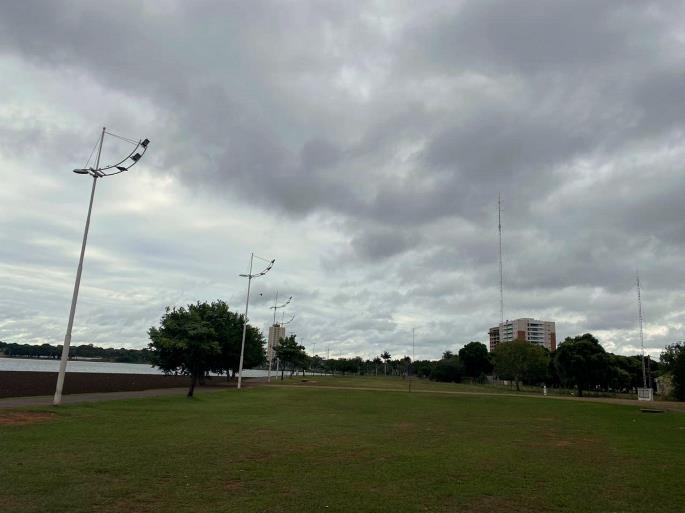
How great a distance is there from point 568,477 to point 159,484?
28.6 feet

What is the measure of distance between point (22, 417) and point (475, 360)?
12292 centimetres

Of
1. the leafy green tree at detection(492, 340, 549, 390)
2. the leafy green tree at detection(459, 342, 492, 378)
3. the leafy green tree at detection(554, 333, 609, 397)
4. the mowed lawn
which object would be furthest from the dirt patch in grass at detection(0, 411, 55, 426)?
the leafy green tree at detection(459, 342, 492, 378)

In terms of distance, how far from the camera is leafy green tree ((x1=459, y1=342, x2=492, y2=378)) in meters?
132

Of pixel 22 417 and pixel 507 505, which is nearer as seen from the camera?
pixel 507 505

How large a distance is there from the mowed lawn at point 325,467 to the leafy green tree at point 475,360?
371 feet

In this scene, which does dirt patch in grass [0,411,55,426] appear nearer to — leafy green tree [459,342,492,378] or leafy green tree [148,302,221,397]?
leafy green tree [148,302,221,397]

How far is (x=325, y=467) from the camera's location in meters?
11.9

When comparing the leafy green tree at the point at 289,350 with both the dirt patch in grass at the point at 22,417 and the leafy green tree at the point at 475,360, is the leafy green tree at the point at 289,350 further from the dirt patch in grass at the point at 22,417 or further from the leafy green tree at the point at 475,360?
the dirt patch in grass at the point at 22,417

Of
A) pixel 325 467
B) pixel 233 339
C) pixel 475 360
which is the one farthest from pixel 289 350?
pixel 325 467

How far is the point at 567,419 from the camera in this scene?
27.0 metres

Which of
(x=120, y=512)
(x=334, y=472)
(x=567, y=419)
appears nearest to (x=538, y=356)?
(x=567, y=419)

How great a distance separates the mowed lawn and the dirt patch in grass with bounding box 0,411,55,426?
0.68ft

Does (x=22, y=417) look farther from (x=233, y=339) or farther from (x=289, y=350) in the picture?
(x=289, y=350)

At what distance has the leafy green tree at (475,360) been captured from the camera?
131500 millimetres
